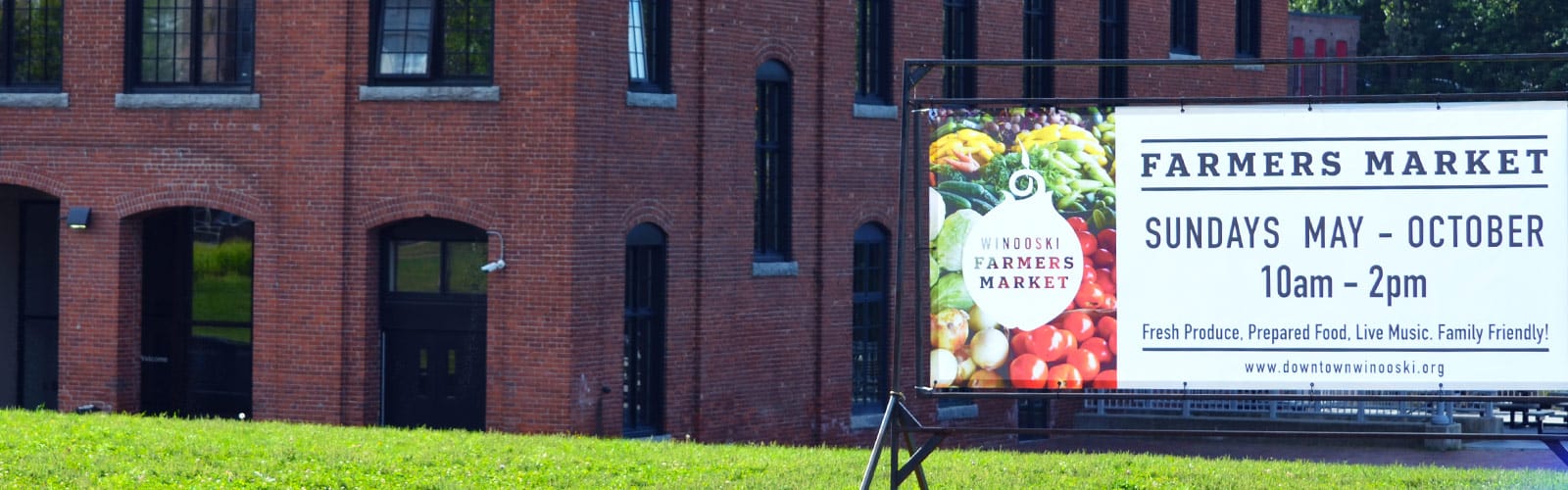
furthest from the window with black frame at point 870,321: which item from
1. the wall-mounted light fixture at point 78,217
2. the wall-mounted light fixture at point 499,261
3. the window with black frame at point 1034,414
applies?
the wall-mounted light fixture at point 78,217

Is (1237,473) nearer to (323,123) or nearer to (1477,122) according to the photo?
(1477,122)

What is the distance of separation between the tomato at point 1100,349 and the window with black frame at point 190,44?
13365 millimetres

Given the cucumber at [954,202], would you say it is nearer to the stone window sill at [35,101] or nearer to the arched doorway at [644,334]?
the arched doorway at [644,334]

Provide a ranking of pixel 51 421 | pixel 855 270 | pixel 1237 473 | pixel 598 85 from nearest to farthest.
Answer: pixel 1237 473, pixel 51 421, pixel 598 85, pixel 855 270

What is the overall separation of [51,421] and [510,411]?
18.1ft

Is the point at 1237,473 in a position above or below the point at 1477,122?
below

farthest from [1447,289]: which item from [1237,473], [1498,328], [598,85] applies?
[598,85]

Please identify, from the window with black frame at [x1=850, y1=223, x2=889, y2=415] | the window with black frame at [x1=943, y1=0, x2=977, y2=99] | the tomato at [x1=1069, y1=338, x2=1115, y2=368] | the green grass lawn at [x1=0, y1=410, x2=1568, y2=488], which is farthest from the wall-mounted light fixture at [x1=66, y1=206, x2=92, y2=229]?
the tomato at [x1=1069, y1=338, x2=1115, y2=368]

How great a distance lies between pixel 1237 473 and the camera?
15680 mm

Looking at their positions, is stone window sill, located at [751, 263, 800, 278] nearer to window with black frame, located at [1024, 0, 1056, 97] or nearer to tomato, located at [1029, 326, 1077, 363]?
window with black frame, located at [1024, 0, 1056, 97]

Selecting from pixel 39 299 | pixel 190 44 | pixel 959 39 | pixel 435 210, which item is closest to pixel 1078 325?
pixel 435 210

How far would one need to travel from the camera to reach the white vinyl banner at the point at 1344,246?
12.0 m

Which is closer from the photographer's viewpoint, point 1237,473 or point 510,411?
point 1237,473

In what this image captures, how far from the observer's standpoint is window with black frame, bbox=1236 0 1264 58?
3441 centimetres
